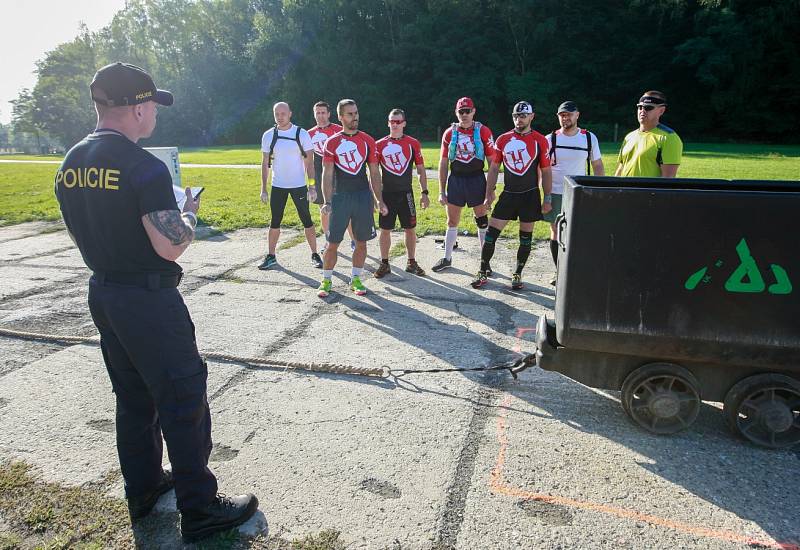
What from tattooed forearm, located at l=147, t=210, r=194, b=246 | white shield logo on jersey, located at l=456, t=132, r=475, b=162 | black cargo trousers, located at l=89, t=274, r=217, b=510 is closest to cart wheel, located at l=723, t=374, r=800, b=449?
black cargo trousers, located at l=89, t=274, r=217, b=510

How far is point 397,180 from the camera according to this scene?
6.85 m

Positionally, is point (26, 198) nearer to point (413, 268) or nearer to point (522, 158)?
point (413, 268)

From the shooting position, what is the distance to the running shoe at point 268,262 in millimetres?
7220

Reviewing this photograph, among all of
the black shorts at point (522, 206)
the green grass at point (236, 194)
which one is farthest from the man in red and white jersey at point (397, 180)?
the green grass at point (236, 194)

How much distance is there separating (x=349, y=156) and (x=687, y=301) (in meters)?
3.87

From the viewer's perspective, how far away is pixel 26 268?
7.32 metres

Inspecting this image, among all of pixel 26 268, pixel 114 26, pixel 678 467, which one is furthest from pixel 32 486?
pixel 114 26

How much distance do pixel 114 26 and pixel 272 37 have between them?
2831 centimetres

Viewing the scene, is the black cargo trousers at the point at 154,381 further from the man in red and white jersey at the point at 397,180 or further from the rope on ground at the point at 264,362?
the man in red and white jersey at the point at 397,180

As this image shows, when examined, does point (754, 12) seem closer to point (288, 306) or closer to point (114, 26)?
point (288, 306)

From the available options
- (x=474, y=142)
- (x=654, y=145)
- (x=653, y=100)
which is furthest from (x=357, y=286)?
(x=653, y=100)

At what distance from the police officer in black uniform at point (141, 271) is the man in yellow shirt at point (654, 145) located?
13.5 feet

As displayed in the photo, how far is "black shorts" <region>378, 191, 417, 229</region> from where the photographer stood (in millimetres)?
6883

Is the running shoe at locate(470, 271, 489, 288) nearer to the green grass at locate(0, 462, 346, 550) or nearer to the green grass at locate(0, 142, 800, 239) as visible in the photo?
the green grass at locate(0, 142, 800, 239)
